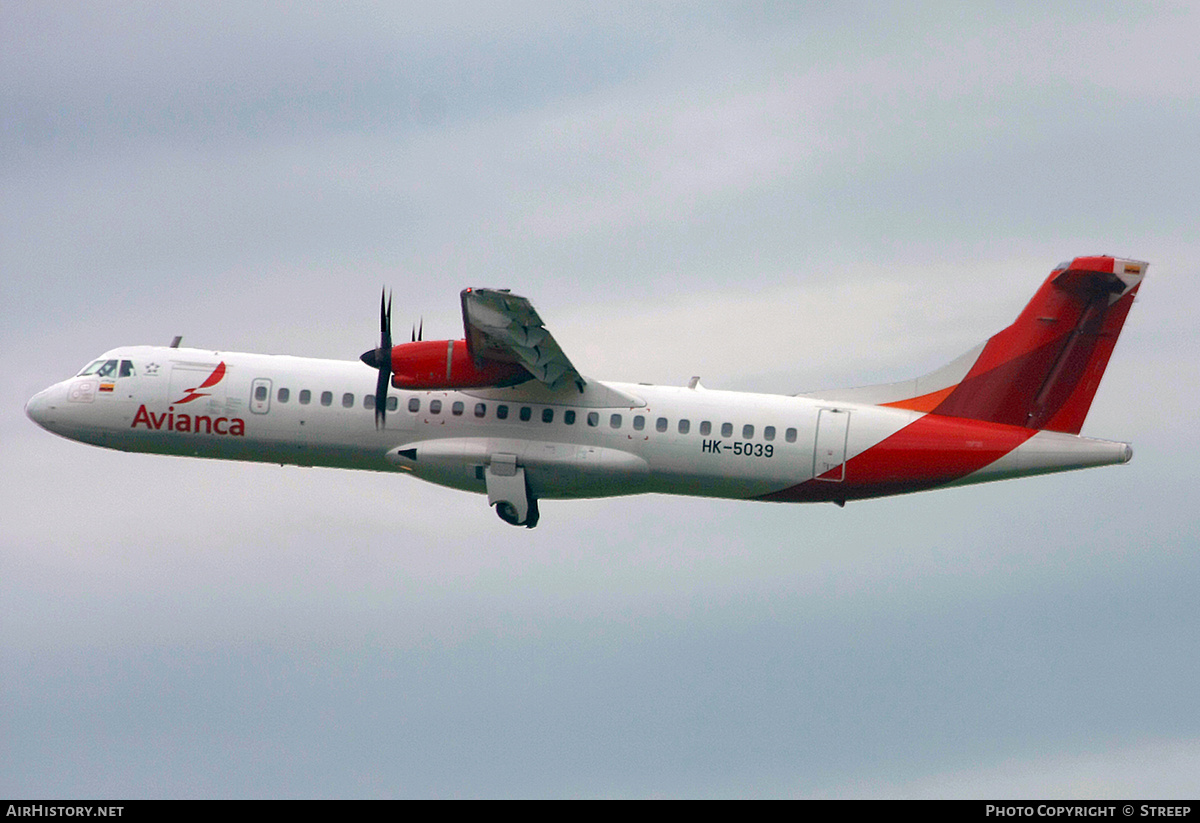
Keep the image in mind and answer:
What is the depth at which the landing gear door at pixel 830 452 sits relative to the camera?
4031 centimetres

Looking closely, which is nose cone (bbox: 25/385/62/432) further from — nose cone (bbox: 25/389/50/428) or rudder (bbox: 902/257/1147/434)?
rudder (bbox: 902/257/1147/434)

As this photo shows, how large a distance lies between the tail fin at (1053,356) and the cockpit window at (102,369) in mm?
18991

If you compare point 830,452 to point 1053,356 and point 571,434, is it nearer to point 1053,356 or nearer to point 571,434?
point 1053,356

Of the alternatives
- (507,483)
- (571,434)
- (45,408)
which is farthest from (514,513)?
(45,408)

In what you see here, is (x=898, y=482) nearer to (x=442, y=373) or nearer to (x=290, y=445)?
(x=442, y=373)

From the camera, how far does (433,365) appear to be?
39531mm

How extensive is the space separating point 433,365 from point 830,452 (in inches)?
366

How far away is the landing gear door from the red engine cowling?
25.2 ft

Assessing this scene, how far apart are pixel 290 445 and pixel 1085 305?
1871cm

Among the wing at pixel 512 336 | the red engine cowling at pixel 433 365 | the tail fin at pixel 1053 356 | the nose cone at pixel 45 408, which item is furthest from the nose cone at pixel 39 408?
the tail fin at pixel 1053 356

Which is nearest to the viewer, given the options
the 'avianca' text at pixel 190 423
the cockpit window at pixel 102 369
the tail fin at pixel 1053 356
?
the tail fin at pixel 1053 356

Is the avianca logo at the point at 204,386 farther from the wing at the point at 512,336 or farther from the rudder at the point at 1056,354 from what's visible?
the rudder at the point at 1056,354

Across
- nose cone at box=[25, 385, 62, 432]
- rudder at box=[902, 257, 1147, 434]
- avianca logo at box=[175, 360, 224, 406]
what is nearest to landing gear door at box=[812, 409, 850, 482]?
rudder at box=[902, 257, 1147, 434]

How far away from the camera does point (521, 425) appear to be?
40719mm
